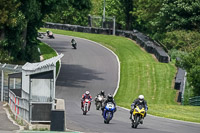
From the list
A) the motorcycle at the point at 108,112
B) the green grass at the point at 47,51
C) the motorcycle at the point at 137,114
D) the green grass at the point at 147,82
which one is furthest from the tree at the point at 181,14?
the motorcycle at the point at 137,114

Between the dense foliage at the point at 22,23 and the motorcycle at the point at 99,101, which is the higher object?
the dense foliage at the point at 22,23

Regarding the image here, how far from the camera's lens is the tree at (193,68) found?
4088 centimetres

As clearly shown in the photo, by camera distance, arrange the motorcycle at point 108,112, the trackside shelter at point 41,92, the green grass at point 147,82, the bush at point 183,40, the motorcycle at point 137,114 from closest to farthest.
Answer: the trackside shelter at point 41,92 < the motorcycle at point 137,114 < the motorcycle at point 108,112 < the green grass at point 147,82 < the bush at point 183,40

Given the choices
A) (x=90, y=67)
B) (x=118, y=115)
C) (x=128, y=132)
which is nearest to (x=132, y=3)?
(x=90, y=67)

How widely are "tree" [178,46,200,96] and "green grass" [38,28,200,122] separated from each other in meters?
1.82

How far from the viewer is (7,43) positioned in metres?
45.3

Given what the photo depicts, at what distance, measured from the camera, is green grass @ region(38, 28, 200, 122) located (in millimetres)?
35656

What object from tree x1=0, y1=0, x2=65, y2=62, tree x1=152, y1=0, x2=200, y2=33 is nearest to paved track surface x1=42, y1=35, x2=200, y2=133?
tree x1=0, y1=0, x2=65, y2=62

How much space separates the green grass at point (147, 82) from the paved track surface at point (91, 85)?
1150 millimetres

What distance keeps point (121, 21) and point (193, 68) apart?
52.9 m

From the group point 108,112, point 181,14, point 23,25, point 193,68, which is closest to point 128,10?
point 181,14

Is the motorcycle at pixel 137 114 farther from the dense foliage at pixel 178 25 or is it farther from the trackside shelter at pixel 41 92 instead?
the dense foliage at pixel 178 25

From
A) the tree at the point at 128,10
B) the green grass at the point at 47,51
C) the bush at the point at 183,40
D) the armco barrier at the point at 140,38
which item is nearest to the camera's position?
the armco barrier at the point at 140,38

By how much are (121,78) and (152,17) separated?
1064 inches
